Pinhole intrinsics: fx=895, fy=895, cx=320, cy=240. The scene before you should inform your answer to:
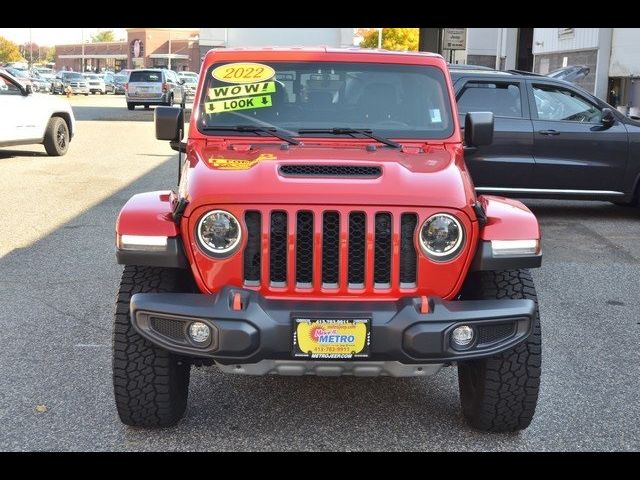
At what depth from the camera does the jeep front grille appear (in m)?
3.92

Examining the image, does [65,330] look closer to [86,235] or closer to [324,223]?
[324,223]

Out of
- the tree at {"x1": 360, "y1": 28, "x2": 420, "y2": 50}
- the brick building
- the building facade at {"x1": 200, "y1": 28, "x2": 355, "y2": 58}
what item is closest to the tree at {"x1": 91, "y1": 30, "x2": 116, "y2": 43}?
the brick building

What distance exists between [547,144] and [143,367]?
7.32 meters

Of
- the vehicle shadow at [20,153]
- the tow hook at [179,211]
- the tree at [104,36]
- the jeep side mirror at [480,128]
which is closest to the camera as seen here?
the tow hook at [179,211]

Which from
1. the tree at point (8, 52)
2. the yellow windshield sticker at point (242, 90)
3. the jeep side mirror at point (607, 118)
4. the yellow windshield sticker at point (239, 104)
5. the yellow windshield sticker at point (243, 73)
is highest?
the yellow windshield sticker at point (243, 73)

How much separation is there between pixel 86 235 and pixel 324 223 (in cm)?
572

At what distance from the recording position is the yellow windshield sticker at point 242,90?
511 centimetres

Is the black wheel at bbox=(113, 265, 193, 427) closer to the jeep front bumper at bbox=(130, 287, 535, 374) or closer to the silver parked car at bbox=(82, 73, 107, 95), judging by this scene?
the jeep front bumper at bbox=(130, 287, 535, 374)

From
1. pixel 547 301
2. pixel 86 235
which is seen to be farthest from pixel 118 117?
pixel 547 301

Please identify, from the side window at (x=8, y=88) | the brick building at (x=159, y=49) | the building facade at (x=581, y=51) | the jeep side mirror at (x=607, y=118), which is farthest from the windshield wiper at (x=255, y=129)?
the brick building at (x=159, y=49)

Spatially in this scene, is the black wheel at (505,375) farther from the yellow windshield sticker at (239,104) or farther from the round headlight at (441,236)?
the yellow windshield sticker at (239,104)

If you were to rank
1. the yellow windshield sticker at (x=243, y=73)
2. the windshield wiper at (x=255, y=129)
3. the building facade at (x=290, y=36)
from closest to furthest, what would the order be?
the windshield wiper at (x=255, y=129) → the yellow windshield sticker at (x=243, y=73) → the building facade at (x=290, y=36)

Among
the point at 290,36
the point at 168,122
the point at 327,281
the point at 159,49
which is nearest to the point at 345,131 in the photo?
the point at 168,122

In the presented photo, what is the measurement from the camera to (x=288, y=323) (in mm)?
3760
